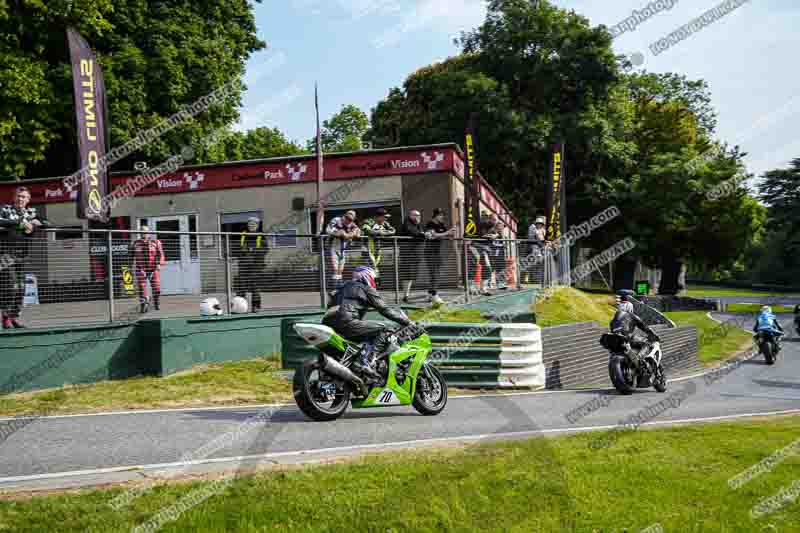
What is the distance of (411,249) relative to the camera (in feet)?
52.1

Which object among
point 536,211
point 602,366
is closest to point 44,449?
A: point 602,366

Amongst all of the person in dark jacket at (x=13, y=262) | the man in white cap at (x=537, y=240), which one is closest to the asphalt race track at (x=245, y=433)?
the person in dark jacket at (x=13, y=262)

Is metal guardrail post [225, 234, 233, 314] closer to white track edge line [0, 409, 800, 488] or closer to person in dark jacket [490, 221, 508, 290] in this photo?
white track edge line [0, 409, 800, 488]

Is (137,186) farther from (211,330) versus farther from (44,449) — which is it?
(44,449)

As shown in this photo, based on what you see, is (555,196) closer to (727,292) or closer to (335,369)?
(335,369)

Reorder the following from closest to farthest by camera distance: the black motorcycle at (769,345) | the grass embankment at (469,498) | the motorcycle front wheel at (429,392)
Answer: the grass embankment at (469,498)
the motorcycle front wheel at (429,392)
the black motorcycle at (769,345)

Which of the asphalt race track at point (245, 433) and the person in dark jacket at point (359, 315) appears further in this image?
the person in dark jacket at point (359, 315)

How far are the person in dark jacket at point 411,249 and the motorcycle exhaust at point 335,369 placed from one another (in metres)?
7.21

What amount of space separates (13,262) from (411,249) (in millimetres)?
7795

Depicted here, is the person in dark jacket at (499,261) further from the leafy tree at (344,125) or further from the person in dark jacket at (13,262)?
the leafy tree at (344,125)

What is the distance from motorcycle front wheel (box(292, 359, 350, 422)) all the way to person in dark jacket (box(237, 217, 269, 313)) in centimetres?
487

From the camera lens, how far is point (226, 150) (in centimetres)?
3519

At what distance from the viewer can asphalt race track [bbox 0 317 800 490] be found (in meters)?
6.25

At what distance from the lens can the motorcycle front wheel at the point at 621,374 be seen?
1394 cm
